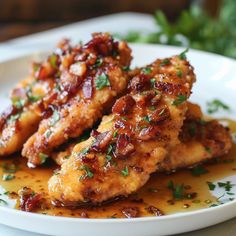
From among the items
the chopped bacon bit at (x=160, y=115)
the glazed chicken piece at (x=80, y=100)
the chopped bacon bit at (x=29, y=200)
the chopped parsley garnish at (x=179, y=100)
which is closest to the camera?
the chopped bacon bit at (x=29, y=200)

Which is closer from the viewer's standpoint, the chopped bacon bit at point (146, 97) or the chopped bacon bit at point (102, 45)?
the chopped bacon bit at point (146, 97)

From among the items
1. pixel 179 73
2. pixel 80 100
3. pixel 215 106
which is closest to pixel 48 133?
pixel 80 100

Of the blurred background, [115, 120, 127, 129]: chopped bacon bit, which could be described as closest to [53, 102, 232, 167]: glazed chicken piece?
[115, 120, 127, 129]: chopped bacon bit

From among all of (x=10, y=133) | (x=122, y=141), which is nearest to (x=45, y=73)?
(x=10, y=133)

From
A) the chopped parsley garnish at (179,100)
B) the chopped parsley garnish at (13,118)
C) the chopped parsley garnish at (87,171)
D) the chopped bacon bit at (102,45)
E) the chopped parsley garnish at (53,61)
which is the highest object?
the chopped bacon bit at (102,45)

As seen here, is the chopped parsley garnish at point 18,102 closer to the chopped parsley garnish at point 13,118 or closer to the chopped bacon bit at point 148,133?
the chopped parsley garnish at point 13,118

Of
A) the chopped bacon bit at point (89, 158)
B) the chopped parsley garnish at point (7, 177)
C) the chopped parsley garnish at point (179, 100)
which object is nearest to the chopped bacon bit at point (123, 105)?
the chopped parsley garnish at point (179, 100)

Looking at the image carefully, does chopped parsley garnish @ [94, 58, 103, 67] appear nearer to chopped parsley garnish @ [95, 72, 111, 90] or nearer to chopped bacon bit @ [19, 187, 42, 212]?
chopped parsley garnish @ [95, 72, 111, 90]

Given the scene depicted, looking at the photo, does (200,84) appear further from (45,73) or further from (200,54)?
(45,73)
